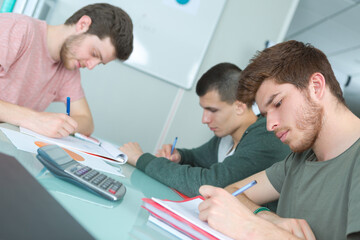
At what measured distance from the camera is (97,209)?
22.1 inches

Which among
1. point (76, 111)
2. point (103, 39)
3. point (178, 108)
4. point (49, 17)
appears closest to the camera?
point (103, 39)

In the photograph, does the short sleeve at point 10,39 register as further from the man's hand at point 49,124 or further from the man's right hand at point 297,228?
Answer: the man's right hand at point 297,228

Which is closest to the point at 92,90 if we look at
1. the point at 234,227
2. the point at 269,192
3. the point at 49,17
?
the point at 49,17

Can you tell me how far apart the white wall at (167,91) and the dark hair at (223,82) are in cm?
60

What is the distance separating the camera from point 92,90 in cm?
222

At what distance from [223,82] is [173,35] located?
74 cm

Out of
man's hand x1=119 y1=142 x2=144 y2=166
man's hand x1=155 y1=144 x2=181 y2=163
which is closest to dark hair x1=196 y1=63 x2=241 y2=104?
man's hand x1=155 y1=144 x2=181 y2=163

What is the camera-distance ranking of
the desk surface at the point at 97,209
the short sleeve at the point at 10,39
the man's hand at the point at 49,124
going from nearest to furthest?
the desk surface at the point at 97,209 → the man's hand at the point at 49,124 → the short sleeve at the point at 10,39

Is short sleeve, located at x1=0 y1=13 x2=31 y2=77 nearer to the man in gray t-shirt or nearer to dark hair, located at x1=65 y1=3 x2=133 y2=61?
dark hair, located at x1=65 y1=3 x2=133 y2=61

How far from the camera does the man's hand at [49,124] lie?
41.3 inches

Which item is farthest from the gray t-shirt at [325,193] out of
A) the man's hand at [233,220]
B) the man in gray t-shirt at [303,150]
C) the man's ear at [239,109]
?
the man's ear at [239,109]

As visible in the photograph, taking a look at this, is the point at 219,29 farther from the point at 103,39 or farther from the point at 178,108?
the point at 103,39

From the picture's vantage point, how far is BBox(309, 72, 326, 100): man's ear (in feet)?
3.04

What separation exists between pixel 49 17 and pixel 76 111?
80 centimetres
